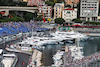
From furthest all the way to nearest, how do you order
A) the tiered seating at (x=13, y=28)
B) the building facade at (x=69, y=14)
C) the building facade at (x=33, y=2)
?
the building facade at (x=33, y=2) → the building facade at (x=69, y=14) → the tiered seating at (x=13, y=28)

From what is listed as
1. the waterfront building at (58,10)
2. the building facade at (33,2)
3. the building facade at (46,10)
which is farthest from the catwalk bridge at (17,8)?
the waterfront building at (58,10)

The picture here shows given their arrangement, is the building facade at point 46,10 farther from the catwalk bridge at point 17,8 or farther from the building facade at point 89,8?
the building facade at point 89,8

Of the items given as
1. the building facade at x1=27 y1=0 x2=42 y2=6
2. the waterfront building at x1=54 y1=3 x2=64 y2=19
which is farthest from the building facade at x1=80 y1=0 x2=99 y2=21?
the building facade at x1=27 y1=0 x2=42 y2=6

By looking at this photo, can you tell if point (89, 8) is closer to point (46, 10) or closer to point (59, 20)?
point (59, 20)

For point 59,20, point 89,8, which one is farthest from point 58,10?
point 89,8

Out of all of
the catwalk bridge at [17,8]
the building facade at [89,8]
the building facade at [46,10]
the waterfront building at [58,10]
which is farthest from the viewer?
the catwalk bridge at [17,8]

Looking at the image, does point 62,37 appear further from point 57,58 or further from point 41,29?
point 57,58

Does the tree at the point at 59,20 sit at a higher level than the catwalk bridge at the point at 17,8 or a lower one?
lower

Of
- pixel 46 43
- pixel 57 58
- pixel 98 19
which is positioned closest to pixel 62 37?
pixel 46 43
